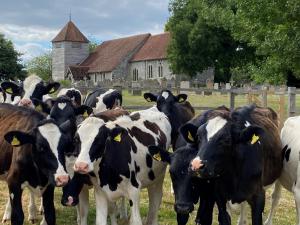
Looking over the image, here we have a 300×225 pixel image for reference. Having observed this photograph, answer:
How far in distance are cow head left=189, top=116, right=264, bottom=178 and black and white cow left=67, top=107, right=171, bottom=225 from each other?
1055 millimetres

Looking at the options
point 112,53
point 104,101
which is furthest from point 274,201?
point 112,53

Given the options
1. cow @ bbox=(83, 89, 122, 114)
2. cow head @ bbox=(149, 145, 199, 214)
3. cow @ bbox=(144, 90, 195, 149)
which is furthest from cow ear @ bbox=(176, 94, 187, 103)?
Result: cow head @ bbox=(149, 145, 199, 214)

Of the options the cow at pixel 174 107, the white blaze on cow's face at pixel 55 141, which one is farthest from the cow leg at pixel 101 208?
the cow at pixel 174 107

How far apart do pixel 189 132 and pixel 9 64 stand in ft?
163

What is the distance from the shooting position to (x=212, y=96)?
A: 1556 inches

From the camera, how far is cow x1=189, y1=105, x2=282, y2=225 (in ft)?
18.0

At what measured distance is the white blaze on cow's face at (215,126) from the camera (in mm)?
5625

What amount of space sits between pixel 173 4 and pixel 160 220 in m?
54.0

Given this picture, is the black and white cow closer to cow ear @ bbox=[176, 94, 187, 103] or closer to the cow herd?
the cow herd

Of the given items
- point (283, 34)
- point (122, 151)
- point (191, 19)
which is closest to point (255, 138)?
point (122, 151)

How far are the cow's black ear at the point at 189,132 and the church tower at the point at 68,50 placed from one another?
8777 centimetres

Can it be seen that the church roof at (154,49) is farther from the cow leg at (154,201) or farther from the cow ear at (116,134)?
the cow ear at (116,134)

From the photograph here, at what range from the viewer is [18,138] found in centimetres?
614

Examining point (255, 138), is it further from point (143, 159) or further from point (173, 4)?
point (173, 4)
